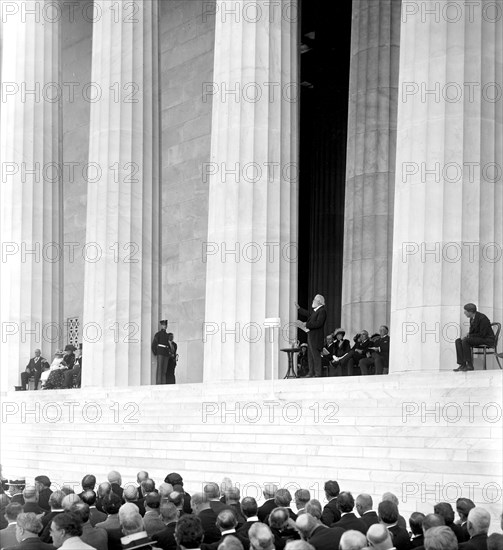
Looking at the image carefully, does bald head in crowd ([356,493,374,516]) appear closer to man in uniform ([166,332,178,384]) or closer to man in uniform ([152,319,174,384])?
man in uniform ([152,319,174,384])

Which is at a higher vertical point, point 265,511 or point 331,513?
point 331,513

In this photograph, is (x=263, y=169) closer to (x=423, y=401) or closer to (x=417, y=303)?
(x=417, y=303)

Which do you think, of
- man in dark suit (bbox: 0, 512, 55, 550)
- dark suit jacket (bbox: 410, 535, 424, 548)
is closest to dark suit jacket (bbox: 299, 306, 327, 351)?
dark suit jacket (bbox: 410, 535, 424, 548)

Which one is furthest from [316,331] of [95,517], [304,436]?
[95,517]

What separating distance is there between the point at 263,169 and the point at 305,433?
10.2 meters

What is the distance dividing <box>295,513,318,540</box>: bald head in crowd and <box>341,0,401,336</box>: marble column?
26287mm

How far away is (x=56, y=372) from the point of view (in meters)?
38.5

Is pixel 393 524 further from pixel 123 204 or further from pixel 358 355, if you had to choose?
pixel 123 204

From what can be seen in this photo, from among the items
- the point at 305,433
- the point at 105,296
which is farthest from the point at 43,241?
the point at 305,433

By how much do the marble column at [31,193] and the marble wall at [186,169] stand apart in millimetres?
6147

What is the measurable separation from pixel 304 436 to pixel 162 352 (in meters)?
12.5

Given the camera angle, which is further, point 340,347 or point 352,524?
point 340,347

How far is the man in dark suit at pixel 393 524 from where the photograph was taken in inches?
427

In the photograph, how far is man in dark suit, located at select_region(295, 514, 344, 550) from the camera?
10.5 metres
